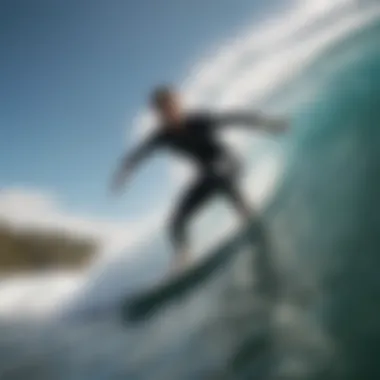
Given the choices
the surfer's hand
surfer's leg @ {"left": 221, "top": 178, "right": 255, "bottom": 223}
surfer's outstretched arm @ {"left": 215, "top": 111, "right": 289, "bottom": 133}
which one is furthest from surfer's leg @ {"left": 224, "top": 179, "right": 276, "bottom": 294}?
the surfer's hand

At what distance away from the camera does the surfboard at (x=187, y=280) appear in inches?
76.6

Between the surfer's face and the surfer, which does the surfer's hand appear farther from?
the surfer's face

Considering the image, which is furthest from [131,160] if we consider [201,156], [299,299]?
[299,299]

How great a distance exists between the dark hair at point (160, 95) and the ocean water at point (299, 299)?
0.85 ft

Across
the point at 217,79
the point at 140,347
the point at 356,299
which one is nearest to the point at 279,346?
the point at 356,299

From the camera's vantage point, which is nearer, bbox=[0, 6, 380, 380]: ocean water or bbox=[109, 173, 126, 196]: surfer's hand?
bbox=[0, 6, 380, 380]: ocean water

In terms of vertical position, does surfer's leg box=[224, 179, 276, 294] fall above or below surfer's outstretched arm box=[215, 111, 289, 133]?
below

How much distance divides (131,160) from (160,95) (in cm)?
18

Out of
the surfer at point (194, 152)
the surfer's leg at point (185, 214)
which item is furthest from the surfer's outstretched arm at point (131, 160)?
the surfer's leg at point (185, 214)

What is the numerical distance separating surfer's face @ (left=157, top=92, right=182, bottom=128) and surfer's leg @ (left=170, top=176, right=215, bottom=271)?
154 millimetres

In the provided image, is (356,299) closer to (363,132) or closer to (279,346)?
(279,346)

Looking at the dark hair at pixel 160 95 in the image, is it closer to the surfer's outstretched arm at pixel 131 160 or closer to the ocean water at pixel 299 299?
the surfer's outstretched arm at pixel 131 160

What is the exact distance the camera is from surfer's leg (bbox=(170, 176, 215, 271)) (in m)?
1.96

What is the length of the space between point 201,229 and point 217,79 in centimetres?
37
